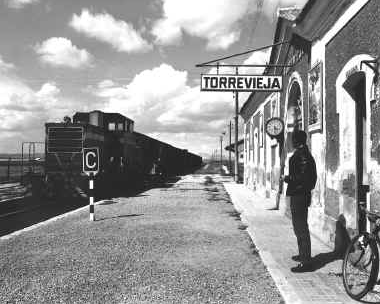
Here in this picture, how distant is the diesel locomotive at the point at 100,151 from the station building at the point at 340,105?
908cm

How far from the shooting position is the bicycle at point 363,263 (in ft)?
12.4

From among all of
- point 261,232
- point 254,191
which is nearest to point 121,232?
point 261,232

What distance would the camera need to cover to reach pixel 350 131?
5.91 meters

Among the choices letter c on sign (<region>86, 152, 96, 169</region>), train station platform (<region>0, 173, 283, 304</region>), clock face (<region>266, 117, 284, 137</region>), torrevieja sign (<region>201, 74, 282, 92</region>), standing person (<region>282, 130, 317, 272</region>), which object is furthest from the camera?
clock face (<region>266, 117, 284, 137</region>)

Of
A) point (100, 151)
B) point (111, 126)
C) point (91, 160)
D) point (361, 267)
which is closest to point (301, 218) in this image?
point (361, 267)

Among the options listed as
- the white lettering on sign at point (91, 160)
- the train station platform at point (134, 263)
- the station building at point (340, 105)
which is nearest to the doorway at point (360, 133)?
the station building at point (340, 105)

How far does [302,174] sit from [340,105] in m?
1.67

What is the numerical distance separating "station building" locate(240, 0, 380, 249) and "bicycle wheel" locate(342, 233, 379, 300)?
0.84 meters

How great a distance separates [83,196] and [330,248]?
10.3 meters

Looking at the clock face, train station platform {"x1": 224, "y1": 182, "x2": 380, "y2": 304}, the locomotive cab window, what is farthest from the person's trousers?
the locomotive cab window

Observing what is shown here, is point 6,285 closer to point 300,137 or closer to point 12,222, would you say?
point 300,137

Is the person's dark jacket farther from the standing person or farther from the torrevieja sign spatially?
the torrevieja sign

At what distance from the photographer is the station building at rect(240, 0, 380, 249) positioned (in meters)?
4.98

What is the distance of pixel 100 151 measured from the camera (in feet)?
53.0
